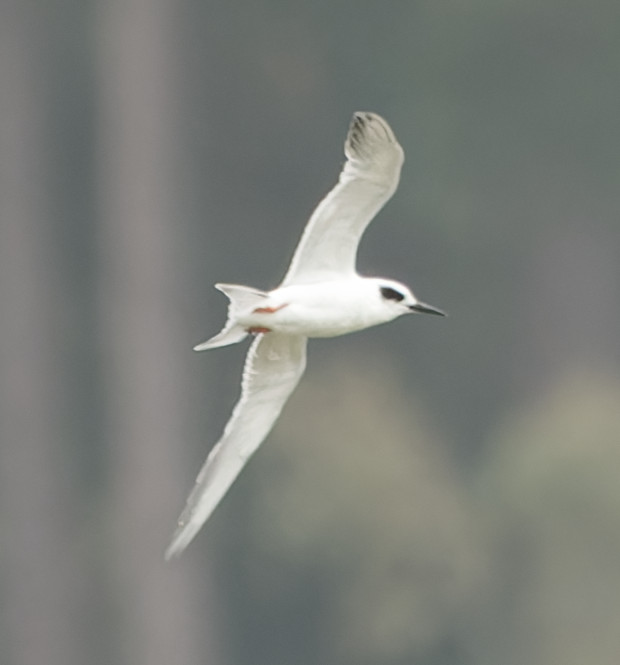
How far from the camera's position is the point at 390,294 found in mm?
7879

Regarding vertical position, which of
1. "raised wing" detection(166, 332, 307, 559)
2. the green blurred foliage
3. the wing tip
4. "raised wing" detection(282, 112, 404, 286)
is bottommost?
the green blurred foliage

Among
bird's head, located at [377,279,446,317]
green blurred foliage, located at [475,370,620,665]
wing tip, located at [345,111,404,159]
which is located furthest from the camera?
green blurred foliage, located at [475,370,620,665]

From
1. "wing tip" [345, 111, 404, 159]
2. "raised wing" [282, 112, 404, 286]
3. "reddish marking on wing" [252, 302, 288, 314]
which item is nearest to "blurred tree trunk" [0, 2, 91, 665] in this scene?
"raised wing" [282, 112, 404, 286]

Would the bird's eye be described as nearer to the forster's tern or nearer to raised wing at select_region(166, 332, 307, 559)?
the forster's tern

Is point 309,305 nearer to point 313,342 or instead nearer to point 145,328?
point 145,328

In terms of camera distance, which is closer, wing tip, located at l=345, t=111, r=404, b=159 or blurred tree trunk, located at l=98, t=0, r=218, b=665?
wing tip, located at l=345, t=111, r=404, b=159

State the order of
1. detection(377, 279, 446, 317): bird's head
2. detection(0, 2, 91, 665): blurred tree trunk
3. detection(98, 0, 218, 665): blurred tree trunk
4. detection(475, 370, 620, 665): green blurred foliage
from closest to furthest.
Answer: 1. detection(377, 279, 446, 317): bird's head
2. detection(475, 370, 620, 665): green blurred foliage
3. detection(98, 0, 218, 665): blurred tree trunk
4. detection(0, 2, 91, 665): blurred tree trunk

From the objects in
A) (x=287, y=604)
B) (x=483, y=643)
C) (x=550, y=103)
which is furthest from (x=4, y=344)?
(x=550, y=103)

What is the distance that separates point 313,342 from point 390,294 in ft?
46.5

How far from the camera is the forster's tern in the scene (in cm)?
757

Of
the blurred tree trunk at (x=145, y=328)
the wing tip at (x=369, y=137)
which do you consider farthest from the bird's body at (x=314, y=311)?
the blurred tree trunk at (x=145, y=328)

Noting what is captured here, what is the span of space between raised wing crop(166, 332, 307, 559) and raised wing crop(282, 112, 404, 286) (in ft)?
0.88

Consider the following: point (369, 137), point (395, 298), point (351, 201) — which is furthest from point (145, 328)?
point (369, 137)

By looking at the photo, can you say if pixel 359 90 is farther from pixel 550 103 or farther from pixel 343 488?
pixel 343 488
